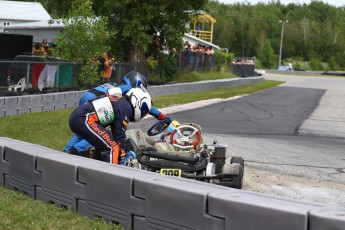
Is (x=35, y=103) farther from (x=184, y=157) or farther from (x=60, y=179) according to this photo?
(x=60, y=179)

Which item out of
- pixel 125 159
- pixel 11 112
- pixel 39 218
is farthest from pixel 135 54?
pixel 39 218

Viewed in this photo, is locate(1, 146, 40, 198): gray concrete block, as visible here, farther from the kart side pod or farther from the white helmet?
the kart side pod

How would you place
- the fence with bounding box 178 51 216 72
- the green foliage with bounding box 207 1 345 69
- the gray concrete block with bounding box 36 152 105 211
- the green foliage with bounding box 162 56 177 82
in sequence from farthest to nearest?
the green foliage with bounding box 207 1 345 69, the fence with bounding box 178 51 216 72, the green foliage with bounding box 162 56 177 82, the gray concrete block with bounding box 36 152 105 211

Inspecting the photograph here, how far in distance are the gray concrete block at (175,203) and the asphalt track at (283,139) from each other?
10.2 feet

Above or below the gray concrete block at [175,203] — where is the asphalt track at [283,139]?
below

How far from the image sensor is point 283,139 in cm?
1446

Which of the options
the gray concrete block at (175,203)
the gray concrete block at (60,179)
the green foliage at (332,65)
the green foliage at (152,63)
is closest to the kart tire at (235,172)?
the gray concrete block at (60,179)

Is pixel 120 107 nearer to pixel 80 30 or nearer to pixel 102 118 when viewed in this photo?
pixel 102 118

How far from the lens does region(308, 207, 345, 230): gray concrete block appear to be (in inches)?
176

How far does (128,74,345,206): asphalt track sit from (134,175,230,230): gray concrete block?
3.10 meters

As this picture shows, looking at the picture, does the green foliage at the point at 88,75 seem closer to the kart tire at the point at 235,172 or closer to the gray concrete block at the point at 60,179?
the kart tire at the point at 235,172

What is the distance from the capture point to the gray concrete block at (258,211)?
470 centimetres

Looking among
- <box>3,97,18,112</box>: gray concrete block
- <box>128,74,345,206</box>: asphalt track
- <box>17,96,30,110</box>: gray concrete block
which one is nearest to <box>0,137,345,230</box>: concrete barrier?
<box>128,74,345,206</box>: asphalt track

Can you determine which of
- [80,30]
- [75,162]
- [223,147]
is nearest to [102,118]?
[75,162]
